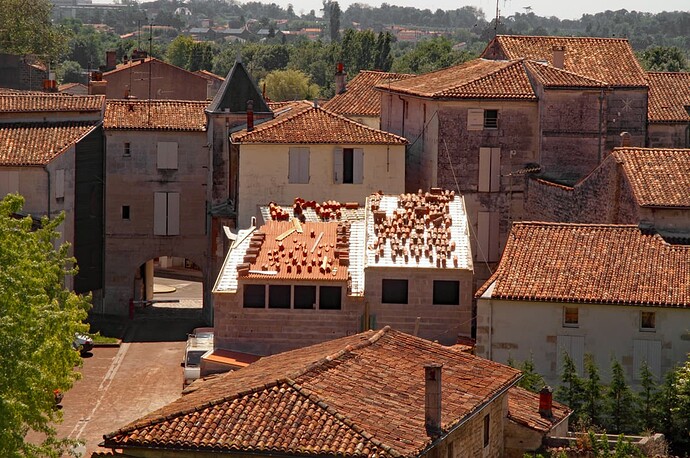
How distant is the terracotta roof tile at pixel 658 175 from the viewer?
57.0 meters

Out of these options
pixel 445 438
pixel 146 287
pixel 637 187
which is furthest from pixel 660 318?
pixel 146 287

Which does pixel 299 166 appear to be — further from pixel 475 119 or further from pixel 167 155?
pixel 167 155

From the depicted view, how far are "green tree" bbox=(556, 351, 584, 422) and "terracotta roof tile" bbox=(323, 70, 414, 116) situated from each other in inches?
1325

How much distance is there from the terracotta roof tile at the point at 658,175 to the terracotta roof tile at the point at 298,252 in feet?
28.8

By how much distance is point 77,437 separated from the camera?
176 feet

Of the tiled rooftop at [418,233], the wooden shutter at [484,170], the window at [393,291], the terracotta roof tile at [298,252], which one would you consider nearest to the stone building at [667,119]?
the wooden shutter at [484,170]

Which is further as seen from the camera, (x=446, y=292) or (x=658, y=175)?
(x=658, y=175)

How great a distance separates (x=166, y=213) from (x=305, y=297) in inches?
1054

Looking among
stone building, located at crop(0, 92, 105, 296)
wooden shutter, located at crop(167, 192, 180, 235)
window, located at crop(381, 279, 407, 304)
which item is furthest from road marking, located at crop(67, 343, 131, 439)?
wooden shutter, located at crop(167, 192, 180, 235)

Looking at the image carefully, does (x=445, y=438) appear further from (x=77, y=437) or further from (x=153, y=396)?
(x=153, y=396)

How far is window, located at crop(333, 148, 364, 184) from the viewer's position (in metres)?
69.1

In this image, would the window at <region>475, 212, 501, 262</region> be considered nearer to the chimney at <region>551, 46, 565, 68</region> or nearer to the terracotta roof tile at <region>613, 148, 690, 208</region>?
the chimney at <region>551, 46, 565, 68</region>

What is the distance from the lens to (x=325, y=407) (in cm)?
3697

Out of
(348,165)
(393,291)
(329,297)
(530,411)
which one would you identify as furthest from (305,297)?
(348,165)
